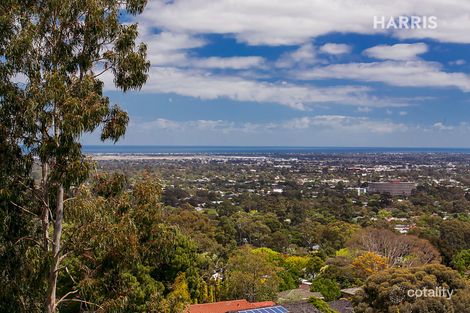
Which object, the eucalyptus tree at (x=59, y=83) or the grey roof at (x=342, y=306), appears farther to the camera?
the grey roof at (x=342, y=306)

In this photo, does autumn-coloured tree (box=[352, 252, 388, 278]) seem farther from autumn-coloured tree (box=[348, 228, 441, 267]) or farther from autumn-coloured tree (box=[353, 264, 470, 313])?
autumn-coloured tree (box=[353, 264, 470, 313])

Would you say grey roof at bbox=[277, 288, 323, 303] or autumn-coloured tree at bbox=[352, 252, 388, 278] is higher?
autumn-coloured tree at bbox=[352, 252, 388, 278]

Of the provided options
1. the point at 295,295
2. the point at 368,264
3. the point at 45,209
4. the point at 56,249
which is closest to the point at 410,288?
the point at 295,295

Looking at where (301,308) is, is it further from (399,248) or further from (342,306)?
(399,248)

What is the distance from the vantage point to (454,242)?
38.2 m

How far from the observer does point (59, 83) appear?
7707 millimetres

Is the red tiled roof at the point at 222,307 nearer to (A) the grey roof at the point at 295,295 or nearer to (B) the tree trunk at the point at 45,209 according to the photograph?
(A) the grey roof at the point at 295,295

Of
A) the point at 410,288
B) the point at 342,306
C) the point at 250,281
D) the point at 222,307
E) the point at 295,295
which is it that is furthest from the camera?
the point at 295,295

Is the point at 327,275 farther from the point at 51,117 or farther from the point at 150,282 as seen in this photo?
the point at 51,117

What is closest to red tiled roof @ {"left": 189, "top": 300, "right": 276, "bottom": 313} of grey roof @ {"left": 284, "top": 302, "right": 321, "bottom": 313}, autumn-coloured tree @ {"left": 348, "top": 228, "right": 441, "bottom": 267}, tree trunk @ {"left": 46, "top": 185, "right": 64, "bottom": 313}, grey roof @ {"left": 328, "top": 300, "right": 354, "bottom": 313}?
grey roof @ {"left": 284, "top": 302, "right": 321, "bottom": 313}

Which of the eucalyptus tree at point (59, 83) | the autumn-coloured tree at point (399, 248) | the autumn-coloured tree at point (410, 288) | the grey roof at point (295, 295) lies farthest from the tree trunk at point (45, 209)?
the autumn-coloured tree at point (399, 248)

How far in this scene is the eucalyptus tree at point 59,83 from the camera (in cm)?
774

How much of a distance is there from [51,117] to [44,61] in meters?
1.00

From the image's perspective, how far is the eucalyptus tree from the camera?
774 cm
